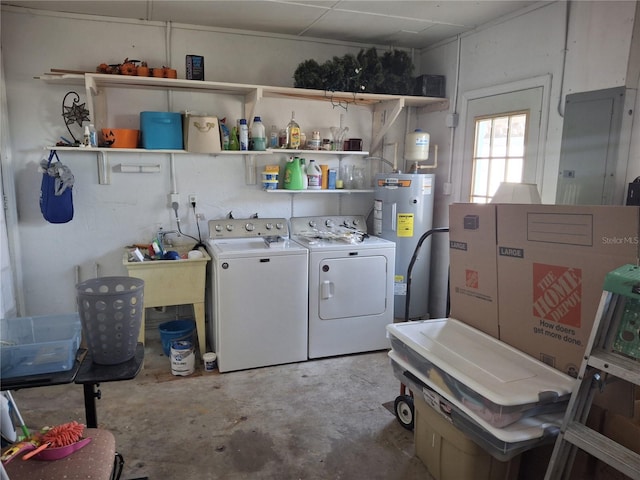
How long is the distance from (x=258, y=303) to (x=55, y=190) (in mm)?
1629

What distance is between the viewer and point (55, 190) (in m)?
3.15

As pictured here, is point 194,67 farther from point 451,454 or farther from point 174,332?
point 451,454

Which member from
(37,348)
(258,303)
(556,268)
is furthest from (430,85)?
(37,348)

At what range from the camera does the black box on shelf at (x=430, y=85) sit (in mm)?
3807

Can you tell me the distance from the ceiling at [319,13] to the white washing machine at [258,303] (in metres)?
1.67

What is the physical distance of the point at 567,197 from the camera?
8.77 feet

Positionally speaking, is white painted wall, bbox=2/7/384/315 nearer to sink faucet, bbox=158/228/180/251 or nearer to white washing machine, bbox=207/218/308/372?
sink faucet, bbox=158/228/180/251

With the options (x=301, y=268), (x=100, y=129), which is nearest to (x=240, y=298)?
(x=301, y=268)

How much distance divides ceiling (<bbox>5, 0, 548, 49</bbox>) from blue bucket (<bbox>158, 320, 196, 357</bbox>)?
2.32 m

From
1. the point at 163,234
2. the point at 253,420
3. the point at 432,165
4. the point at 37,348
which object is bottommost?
the point at 253,420

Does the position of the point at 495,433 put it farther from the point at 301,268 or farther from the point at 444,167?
the point at 444,167

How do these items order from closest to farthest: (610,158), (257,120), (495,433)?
(495,433) < (610,158) < (257,120)

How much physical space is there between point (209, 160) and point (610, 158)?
280 cm

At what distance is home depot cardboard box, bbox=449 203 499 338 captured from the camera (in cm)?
204
